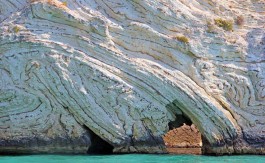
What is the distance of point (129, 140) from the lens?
60.6 ft

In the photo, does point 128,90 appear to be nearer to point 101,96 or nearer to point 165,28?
point 101,96

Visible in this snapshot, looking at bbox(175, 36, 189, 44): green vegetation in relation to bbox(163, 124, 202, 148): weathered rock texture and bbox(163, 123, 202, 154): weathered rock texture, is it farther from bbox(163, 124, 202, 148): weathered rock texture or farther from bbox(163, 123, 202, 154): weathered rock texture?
bbox(163, 124, 202, 148): weathered rock texture

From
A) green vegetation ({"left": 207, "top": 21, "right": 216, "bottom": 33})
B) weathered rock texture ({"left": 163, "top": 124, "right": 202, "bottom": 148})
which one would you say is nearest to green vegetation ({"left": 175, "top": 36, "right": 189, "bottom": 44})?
green vegetation ({"left": 207, "top": 21, "right": 216, "bottom": 33})

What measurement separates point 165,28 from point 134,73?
7.05ft

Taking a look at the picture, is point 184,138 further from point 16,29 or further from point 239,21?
point 16,29

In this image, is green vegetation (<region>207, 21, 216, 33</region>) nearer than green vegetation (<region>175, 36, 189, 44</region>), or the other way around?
green vegetation (<region>175, 36, 189, 44</region>)

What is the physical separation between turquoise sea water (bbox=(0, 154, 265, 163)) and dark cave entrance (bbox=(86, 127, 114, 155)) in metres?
1.23

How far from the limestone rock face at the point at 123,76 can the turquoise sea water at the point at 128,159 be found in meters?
0.98

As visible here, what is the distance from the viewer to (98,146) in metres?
19.5

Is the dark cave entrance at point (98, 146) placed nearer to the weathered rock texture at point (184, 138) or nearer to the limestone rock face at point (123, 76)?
the limestone rock face at point (123, 76)

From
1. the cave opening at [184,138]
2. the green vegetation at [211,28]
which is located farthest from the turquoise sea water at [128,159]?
the cave opening at [184,138]

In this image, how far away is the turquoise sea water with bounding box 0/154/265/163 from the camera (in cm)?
1616

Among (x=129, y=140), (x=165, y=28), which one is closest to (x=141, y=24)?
(x=165, y=28)

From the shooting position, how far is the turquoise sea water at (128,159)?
636 inches
